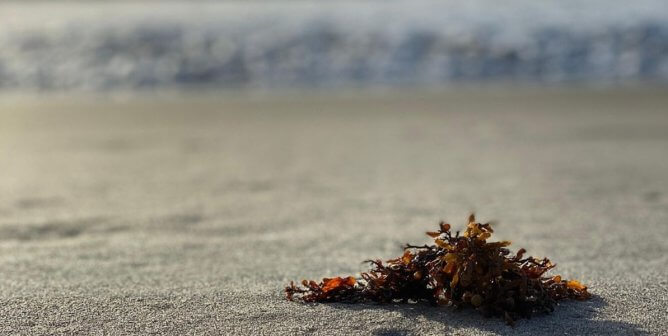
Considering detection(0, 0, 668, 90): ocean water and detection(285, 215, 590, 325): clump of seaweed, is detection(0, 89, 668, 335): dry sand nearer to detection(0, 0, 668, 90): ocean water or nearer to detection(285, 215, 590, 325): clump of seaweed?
detection(285, 215, 590, 325): clump of seaweed

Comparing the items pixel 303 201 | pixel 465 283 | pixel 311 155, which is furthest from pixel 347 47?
pixel 465 283

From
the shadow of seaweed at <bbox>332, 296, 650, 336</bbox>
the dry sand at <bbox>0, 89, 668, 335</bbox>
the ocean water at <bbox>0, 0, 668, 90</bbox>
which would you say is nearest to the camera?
the shadow of seaweed at <bbox>332, 296, 650, 336</bbox>

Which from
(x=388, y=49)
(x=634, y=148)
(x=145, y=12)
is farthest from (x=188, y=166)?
(x=145, y=12)

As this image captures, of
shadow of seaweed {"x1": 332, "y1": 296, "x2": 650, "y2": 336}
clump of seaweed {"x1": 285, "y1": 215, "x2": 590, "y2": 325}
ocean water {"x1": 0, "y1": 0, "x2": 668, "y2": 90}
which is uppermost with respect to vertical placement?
ocean water {"x1": 0, "y1": 0, "x2": 668, "y2": 90}

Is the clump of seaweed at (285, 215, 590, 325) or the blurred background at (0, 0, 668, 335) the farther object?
the blurred background at (0, 0, 668, 335)

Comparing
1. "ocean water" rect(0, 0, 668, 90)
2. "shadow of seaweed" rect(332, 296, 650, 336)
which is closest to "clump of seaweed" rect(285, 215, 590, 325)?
"shadow of seaweed" rect(332, 296, 650, 336)

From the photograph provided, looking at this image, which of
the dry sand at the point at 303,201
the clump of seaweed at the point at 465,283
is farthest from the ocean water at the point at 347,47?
the clump of seaweed at the point at 465,283

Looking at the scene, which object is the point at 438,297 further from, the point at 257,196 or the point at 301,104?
the point at 301,104

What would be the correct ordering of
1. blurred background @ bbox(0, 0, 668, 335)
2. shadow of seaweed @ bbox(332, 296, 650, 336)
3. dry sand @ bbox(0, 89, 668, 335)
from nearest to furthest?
shadow of seaweed @ bbox(332, 296, 650, 336) → dry sand @ bbox(0, 89, 668, 335) → blurred background @ bbox(0, 0, 668, 335)

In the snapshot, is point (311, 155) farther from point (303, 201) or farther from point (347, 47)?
point (347, 47)
